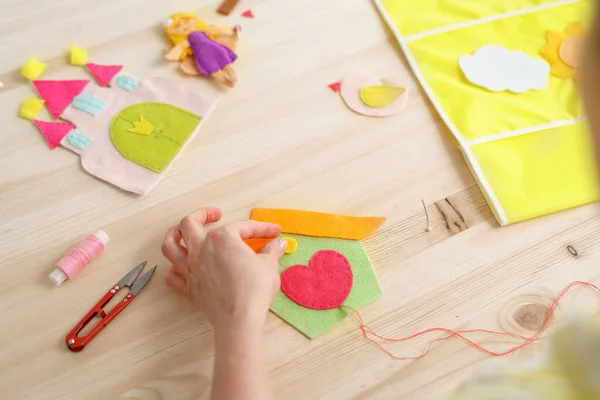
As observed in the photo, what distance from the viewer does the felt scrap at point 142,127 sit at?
86cm

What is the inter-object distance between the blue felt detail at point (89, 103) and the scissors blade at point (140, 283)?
0.88 ft

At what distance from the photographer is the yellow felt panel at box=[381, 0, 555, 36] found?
38.9 inches

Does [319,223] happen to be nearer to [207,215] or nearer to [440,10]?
[207,215]

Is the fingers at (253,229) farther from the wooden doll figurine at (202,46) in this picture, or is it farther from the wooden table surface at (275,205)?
the wooden doll figurine at (202,46)

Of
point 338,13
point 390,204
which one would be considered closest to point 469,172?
point 390,204

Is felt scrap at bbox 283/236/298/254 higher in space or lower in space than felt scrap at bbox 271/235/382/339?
higher

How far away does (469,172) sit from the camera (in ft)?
2.78

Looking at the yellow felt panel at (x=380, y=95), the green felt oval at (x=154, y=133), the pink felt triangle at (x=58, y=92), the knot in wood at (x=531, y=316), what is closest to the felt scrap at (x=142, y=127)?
the green felt oval at (x=154, y=133)

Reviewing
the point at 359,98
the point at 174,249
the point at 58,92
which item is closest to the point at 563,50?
the point at 359,98

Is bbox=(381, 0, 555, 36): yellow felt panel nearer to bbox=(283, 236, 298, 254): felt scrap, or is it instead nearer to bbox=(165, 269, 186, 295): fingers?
bbox=(283, 236, 298, 254): felt scrap

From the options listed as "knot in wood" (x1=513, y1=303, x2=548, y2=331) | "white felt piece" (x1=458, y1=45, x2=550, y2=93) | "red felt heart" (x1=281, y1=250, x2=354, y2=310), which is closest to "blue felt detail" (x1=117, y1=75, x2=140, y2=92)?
"red felt heart" (x1=281, y1=250, x2=354, y2=310)

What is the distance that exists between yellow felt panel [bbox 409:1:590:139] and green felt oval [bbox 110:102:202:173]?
37cm

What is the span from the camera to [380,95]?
0.91m

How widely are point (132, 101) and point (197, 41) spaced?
5.4 inches
